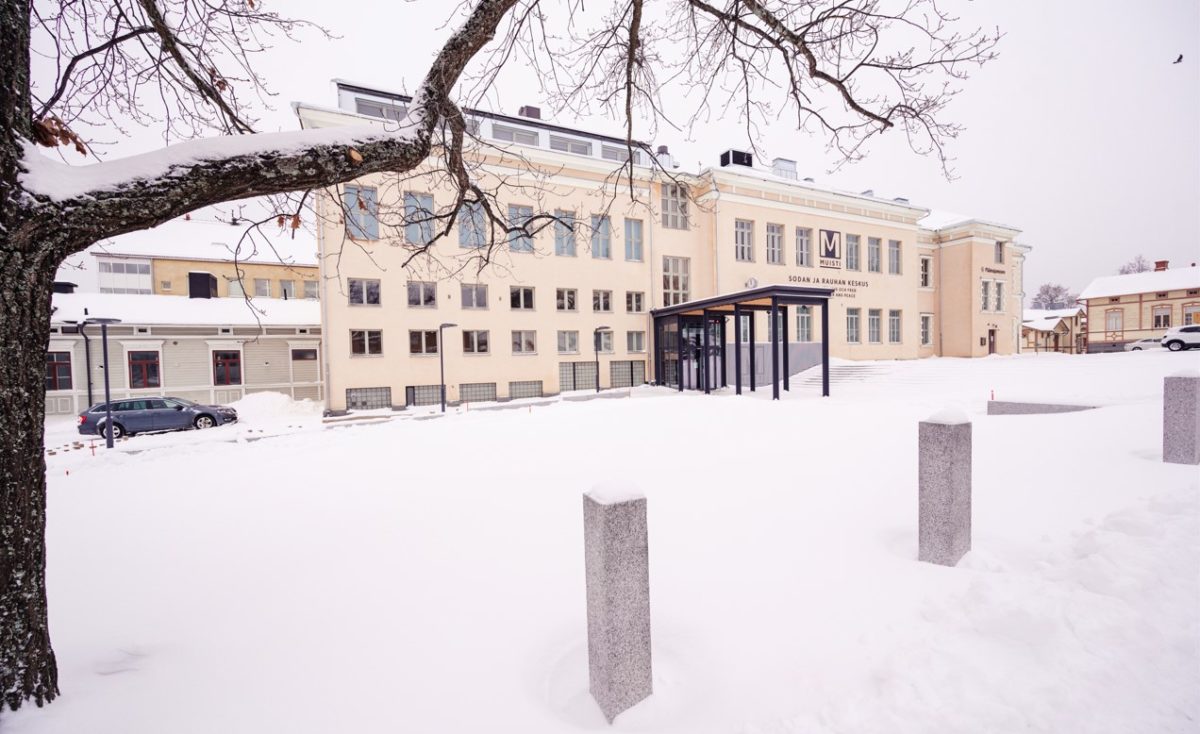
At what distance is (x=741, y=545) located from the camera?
4133 mm

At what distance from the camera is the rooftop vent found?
1259 inches

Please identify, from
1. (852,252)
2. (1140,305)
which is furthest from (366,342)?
(1140,305)

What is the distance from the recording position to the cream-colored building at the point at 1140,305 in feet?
131

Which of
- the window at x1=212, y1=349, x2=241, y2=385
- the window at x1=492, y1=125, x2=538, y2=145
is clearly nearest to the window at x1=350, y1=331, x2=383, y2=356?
the window at x1=212, y1=349, x2=241, y2=385

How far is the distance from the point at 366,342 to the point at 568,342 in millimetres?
9674

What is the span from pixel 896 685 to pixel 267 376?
31880 mm

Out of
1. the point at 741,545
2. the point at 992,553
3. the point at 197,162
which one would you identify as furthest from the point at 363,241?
the point at 992,553

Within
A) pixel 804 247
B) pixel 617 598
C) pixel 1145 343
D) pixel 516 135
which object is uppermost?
pixel 516 135

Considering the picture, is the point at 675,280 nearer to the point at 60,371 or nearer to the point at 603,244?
the point at 603,244

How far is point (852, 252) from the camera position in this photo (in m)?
32.8

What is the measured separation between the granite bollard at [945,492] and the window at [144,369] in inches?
1293

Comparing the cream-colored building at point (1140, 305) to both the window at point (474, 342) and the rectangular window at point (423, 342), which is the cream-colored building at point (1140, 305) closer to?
the window at point (474, 342)

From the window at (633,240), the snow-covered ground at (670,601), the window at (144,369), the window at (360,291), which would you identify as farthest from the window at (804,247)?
the window at (144,369)

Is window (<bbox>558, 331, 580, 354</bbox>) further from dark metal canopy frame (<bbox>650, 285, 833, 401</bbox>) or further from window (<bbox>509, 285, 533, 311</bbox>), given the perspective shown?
dark metal canopy frame (<bbox>650, 285, 833, 401</bbox>)
